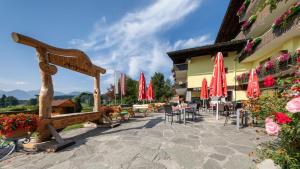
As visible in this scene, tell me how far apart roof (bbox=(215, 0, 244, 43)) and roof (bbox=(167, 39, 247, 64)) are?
161 inches

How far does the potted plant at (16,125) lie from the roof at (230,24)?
19759mm

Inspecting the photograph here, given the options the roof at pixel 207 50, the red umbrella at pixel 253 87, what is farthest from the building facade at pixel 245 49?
the red umbrella at pixel 253 87

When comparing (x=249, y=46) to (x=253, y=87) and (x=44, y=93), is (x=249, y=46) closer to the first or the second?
(x=253, y=87)

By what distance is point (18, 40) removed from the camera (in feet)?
13.4

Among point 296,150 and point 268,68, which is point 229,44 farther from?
point 296,150

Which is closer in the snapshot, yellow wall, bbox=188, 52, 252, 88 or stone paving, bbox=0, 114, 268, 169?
stone paving, bbox=0, 114, 268, 169

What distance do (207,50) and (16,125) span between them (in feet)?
58.4

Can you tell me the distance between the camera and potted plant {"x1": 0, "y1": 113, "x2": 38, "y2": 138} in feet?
13.4

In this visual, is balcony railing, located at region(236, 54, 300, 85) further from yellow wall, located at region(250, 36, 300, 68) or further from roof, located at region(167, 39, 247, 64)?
roof, located at region(167, 39, 247, 64)

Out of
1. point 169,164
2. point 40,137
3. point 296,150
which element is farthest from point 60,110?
point 296,150

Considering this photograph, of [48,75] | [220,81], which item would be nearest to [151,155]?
[48,75]

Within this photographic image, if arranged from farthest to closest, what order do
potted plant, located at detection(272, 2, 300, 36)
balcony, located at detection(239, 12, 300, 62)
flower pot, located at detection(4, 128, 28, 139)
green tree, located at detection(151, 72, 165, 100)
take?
1. green tree, located at detection(151, 72, 165, 100)
2. balcony, located at detection(239, 12, 300, 62)
3. potted plant, located at detection(272, 2, 300, 36)
4. flower pot, located at detection(4, 128, 28, 139)

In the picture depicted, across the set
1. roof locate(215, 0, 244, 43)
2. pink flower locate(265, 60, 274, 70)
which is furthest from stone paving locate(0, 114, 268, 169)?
roof locate(215, 0, 244, 43)

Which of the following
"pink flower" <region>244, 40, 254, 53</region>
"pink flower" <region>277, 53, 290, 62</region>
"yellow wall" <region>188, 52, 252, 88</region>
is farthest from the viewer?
"yellow wall" <region>188, 52, 252, 88</region>
